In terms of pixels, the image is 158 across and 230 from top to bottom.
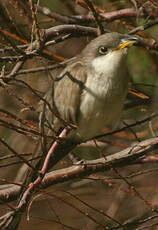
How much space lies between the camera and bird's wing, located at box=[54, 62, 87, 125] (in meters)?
4.70

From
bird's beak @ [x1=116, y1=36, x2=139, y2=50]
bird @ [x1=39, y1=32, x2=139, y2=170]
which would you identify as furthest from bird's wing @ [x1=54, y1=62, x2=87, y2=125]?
bird's beak @ [x1=116, y1=36, x2=139, y2=50]

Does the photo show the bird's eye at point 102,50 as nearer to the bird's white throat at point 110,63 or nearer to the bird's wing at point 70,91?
the bird's white throat at point 110,63

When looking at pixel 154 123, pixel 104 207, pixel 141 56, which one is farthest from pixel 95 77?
pixel 104 207

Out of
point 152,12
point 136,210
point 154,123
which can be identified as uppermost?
point 152,12

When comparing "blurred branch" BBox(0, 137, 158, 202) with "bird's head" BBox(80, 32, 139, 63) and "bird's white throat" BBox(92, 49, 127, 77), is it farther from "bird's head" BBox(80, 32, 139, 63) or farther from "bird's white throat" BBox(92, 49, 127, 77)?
"bird's head" BBox(80, 32, 139, 63)

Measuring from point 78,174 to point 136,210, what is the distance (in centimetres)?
202

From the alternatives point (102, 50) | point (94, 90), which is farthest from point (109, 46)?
point (94, 90)

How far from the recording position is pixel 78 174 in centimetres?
473

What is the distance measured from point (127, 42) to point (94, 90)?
0.44m

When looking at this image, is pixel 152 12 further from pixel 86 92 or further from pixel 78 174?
pixel 78 174

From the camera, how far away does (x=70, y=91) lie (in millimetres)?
4758

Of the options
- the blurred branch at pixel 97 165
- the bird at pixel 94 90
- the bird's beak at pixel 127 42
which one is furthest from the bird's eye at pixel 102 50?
the blurred branch at pixel 97 165

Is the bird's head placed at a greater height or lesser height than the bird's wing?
greater

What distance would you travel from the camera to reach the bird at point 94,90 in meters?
4.64
